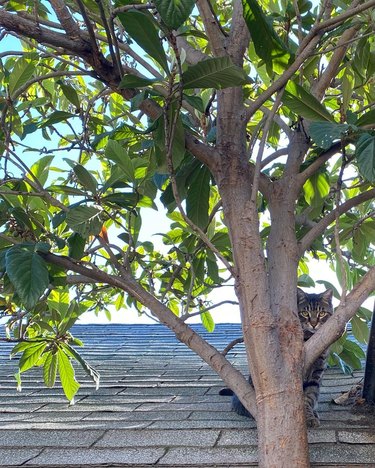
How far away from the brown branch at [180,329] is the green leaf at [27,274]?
8 cm

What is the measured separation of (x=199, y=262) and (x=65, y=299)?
0.53m

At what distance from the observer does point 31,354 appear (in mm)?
2520

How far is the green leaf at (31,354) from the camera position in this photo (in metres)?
2.51

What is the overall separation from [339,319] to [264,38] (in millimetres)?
750

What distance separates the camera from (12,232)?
7.50ft

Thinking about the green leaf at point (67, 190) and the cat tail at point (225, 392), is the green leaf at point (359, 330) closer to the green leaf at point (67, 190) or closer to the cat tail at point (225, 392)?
the cat tail at point (225, 392)

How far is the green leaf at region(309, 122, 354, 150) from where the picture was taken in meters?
1.68

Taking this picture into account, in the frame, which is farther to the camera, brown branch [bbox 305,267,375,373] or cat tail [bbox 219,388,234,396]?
cat tail [bbox 219,388,234,396]

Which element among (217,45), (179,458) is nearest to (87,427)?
(179,458)

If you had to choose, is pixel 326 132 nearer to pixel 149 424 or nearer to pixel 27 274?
pixel 27 274

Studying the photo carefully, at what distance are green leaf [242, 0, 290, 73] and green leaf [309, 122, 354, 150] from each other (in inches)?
10.0

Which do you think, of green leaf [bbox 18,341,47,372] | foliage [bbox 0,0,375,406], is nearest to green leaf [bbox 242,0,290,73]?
foliage [bbox 0,0,375,406]

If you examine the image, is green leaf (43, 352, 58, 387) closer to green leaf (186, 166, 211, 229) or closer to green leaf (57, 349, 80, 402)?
green leaf (57, 349, 80, 402)

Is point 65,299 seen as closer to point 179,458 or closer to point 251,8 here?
point 179,458
